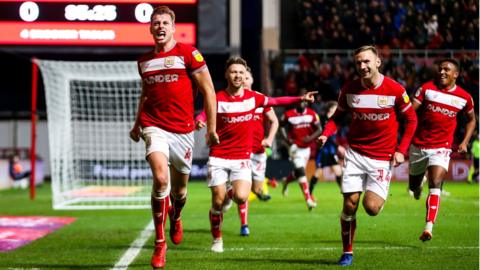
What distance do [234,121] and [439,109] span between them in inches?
101

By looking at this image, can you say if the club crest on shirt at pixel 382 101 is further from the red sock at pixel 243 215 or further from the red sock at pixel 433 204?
the red sock at pixel 243 215

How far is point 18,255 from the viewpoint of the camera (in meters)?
8.64

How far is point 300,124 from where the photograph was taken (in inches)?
618

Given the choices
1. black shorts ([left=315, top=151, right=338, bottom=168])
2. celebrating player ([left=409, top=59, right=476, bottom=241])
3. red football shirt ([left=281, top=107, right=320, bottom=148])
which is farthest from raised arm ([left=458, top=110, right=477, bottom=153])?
black shorts ([left=315, top=151, right=338, bottom=168])

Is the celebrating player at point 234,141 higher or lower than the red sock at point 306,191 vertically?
higher

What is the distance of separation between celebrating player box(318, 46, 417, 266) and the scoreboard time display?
7.53m

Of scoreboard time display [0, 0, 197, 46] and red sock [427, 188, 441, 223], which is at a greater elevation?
scoreboard time display [0, 0, 197, 46]

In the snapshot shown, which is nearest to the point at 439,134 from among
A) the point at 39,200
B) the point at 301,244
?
the point at 301,244

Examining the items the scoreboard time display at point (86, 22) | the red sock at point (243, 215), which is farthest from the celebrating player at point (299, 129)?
the red sock at point (243, 215)

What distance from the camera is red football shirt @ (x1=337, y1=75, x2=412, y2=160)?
25.5 feet

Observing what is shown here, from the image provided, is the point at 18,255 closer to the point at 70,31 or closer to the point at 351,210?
the point at 351,210

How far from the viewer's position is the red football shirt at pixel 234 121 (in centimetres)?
921

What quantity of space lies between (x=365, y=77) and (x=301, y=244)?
8.11 ft

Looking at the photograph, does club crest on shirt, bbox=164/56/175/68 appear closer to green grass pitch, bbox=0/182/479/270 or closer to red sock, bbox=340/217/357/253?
green grass pitch, bbox=0/182/479/270
